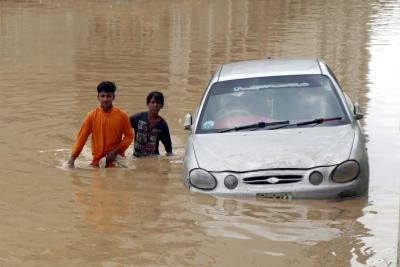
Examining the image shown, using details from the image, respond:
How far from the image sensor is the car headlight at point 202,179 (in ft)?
27.0

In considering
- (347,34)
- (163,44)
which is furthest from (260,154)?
(347,34)

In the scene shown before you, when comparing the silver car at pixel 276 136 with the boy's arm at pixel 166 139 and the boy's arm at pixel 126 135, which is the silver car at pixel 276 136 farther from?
the boy's arm at pixel 166 139

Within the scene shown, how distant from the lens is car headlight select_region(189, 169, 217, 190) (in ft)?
27.0

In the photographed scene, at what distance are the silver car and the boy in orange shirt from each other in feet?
3.01

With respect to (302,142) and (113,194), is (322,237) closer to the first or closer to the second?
(302,142)

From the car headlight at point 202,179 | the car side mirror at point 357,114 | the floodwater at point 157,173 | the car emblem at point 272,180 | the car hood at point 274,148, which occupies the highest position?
the car side mirror at point 357,114

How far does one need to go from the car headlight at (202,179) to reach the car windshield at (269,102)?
83 centimetres

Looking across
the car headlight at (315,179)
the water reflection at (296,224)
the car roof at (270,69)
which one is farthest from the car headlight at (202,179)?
the car roof at (270,69)

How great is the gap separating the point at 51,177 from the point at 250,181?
273 cm

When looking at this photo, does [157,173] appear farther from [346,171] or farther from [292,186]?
[346,171]

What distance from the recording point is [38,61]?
70.1 ft

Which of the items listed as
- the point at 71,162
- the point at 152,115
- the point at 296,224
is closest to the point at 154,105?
the point at 152,115

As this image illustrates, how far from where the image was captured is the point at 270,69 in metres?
9.79

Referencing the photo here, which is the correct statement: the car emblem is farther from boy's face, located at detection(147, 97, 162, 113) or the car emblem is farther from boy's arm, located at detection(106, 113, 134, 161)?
boy's face, located at detection(147, 97, 162, 113)
